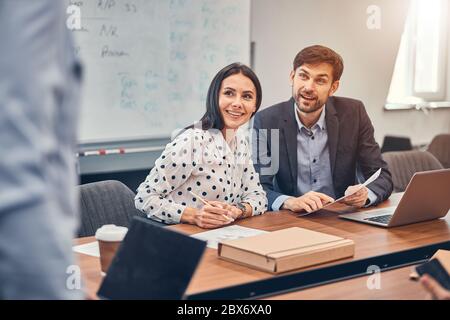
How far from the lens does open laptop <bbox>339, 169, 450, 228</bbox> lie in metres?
2.50

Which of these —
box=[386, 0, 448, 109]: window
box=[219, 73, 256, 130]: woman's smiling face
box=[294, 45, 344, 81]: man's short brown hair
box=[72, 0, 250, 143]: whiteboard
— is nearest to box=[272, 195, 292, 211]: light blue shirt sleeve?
box=[219, 73, 256, 130]: woman's smiling face

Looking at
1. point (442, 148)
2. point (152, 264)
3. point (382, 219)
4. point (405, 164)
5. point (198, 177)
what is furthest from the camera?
point (442, 148)

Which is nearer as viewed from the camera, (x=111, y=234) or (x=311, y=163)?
(x=111, y=234)

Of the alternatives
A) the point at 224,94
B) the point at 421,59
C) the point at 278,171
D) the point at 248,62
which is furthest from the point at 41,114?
the point at 421,59

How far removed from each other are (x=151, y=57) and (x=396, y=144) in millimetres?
2006

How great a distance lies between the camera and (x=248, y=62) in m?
4.70

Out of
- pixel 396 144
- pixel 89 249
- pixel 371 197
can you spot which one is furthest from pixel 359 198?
pixel 396 144

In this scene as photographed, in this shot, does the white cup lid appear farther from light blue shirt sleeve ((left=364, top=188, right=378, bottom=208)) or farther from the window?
the window

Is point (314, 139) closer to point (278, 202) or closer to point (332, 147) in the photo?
point (332, 147)

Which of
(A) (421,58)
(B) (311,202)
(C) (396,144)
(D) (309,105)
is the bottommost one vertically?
(C) (396,144)

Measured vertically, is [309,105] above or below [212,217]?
above

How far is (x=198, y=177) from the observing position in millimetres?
2836

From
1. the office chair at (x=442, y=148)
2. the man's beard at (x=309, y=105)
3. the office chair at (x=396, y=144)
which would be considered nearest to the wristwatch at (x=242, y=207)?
the man's beard at (x=309, y=105)

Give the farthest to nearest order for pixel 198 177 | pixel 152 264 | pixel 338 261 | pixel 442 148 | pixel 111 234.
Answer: pixel 442 148 → pixel 198 177 → pixel 338 261 → pixel 111 234 → pixel 152 264
